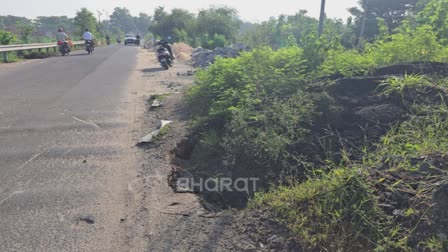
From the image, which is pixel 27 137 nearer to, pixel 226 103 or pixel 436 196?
pixel 226 103

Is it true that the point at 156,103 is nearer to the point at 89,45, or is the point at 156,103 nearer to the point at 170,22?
the point at 89,45

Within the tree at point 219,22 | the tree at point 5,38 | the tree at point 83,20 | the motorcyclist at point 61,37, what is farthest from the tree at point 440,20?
the tree at point 83,20

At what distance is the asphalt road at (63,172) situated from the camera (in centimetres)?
292

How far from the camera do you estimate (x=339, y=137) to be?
3.97m

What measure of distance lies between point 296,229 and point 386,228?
641mm

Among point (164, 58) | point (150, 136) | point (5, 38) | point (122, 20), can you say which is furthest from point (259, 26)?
point (122, 20)

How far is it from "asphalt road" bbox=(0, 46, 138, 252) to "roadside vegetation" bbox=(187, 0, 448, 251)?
123 cm

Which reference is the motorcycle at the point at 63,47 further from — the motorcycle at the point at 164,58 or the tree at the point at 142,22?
the tree at the point at 142,22

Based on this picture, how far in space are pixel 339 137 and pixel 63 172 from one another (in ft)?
10.8

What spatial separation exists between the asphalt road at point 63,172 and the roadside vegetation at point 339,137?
123cm

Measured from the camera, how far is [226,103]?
216 inches

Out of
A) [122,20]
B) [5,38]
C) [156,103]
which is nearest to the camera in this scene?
[156,103]

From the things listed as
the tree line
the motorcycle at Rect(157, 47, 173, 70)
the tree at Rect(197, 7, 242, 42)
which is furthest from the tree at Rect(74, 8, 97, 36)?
the motorcycle at Rect(157, 47, 173, 70)

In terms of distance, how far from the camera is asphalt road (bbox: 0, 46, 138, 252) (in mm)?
Result: 2924
